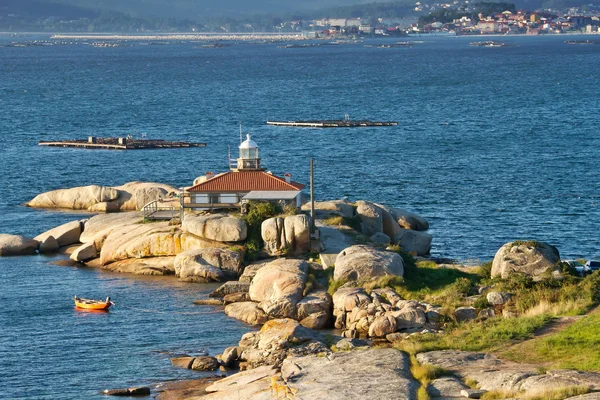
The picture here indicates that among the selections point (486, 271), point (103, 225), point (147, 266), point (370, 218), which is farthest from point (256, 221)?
point (486, 271)

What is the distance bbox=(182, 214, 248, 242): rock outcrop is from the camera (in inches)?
2092

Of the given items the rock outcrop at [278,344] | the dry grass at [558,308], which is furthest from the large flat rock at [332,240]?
the dry grass at [558,308]

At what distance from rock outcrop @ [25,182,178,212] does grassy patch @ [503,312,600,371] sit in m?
32.8

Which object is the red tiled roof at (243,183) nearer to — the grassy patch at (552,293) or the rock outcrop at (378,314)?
the rock outcrop at (378,314)

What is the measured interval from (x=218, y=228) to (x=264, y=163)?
4088 cm

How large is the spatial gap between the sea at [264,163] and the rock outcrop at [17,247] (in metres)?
0.97

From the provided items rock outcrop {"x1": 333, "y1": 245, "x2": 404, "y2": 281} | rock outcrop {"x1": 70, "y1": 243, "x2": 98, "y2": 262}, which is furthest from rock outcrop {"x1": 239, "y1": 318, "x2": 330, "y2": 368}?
rock outcrop {"x1": 70, "y1": 243, "x2": 98, "y2": 262}

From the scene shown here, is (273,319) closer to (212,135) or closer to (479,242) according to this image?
(479,242)

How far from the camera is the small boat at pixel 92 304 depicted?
47.9 m

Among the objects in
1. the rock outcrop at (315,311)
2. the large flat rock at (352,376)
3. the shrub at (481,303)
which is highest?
the large flat rock at (352,376)

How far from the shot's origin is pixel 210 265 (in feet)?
170

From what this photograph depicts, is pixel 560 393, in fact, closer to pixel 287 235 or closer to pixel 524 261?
pixel 524 261

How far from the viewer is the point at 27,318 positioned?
155ft

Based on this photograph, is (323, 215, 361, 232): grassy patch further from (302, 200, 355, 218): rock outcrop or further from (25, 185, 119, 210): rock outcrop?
(25, 185, 119, 210): rock outcrop
